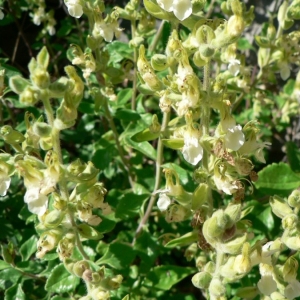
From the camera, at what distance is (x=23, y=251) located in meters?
2.19

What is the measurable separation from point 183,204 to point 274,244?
0.35 m

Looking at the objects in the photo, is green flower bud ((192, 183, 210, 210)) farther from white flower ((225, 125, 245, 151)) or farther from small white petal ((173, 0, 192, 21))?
small white petal ((173, 0, 192, 21))

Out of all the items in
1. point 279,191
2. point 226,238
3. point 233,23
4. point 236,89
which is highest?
point 233,23

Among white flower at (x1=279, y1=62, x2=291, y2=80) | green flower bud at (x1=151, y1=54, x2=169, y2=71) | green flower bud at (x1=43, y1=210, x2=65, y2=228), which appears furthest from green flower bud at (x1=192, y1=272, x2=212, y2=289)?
white flower at (x1=279, y1=62, x2=291, y2=80)

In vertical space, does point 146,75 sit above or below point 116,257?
above

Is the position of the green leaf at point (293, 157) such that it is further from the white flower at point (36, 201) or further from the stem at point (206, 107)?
the white flower at point (36, 201)

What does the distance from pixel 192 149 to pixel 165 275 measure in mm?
832

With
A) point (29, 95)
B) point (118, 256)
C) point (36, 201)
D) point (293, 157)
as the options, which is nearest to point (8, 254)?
point (118, 256)

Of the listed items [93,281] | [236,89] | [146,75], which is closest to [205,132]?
[146,75]

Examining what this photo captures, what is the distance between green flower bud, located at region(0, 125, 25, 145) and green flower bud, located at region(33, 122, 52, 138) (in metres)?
0.24

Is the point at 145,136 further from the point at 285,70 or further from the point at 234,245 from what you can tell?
the point at 285,70

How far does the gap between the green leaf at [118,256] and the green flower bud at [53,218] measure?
19.1 inches

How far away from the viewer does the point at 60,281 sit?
1.93 meters

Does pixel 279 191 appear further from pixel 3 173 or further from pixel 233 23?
pixel 3 173
